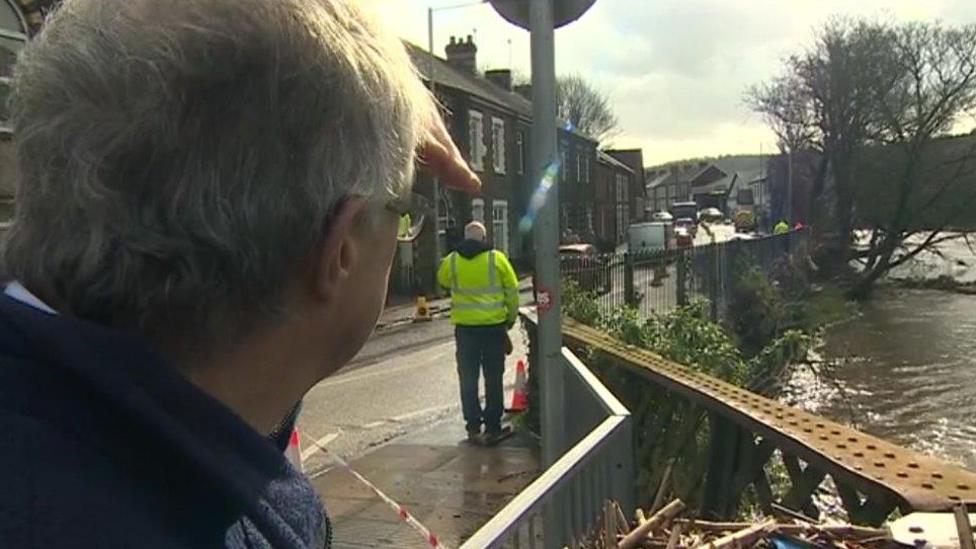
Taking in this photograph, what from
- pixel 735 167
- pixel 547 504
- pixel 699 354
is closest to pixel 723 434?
pixel 547 504

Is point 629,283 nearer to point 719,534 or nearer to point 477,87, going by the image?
point 719,534

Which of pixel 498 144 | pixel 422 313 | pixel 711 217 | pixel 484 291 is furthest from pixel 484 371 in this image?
pixel 711 217

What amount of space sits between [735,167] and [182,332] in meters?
134

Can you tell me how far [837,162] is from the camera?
37.0 meters

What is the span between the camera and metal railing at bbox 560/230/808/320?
11551 mm

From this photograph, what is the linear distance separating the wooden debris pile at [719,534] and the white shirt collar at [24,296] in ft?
6.78

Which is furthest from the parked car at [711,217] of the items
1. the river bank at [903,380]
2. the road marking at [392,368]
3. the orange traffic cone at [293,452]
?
the orange traffic cone at [293,452]

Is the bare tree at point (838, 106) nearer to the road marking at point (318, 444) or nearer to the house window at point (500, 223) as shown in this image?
the house window at point (500, 223)

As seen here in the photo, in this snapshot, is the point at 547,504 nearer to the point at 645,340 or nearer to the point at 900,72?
the point at 645,340

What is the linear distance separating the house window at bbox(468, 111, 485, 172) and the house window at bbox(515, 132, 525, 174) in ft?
14.7

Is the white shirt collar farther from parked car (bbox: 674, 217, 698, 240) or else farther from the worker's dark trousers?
parked car (bbox: 674, 217, 698, 240)

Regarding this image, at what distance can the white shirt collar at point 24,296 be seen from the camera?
976 millimetres

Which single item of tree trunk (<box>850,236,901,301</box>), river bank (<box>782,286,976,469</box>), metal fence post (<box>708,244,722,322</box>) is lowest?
river bank (<box>782,286,976,469</box>)

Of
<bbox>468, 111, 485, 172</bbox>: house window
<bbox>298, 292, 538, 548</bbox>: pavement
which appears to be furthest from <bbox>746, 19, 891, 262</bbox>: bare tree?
<bbox>298, 292, 538, 548</bbox>: pavement
